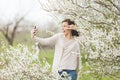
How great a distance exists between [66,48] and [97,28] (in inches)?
23.6

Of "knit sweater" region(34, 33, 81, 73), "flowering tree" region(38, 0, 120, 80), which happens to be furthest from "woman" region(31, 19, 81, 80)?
"flowering tree" region(38, 0, 120, 80)

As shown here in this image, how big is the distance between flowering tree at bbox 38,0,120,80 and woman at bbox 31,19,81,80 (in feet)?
0.48

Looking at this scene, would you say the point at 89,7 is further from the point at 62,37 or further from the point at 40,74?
the point at 40,74

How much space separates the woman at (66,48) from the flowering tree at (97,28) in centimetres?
15

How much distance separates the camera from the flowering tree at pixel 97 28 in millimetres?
7914

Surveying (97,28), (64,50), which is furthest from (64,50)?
(97,28)

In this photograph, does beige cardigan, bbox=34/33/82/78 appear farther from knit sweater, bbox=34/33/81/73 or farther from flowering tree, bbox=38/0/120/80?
flowering tree, bbox=38/0/120/80

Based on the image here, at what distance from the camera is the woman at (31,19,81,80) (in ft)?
27.5

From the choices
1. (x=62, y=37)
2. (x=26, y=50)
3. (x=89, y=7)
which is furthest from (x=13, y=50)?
(x=89, y=7)

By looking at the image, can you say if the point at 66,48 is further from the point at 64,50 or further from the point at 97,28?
the point at 97,28

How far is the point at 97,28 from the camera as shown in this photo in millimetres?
8359

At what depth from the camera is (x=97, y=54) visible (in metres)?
8.00

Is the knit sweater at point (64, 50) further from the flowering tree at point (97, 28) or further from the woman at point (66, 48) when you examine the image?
the flowering tree at point (97, 28)

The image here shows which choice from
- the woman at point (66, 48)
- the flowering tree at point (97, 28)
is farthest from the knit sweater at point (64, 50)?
the flowering tree at point (97, 28)
